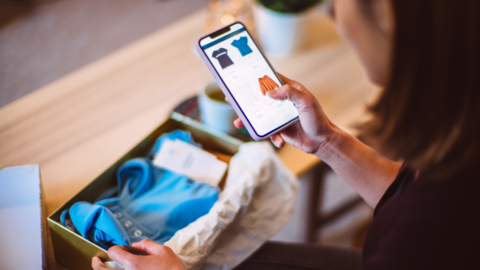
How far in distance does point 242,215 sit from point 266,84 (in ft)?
0.82

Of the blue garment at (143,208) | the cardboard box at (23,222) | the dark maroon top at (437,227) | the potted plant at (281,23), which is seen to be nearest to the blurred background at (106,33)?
the potted plant at (281,23)

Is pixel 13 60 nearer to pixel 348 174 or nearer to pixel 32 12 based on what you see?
pixel 32 12

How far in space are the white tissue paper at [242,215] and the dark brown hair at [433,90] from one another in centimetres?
23

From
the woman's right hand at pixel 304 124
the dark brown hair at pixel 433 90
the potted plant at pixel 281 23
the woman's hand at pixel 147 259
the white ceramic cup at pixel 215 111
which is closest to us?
the dark brown hair at pixel 433 90

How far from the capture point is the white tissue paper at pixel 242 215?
1.77ft

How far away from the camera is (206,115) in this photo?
748mm

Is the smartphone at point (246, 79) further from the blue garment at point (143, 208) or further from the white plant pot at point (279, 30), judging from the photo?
the white plant pot at point (279, 30)

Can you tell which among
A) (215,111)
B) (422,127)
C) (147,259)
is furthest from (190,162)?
(422,127)

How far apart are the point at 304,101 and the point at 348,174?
0.59 feet

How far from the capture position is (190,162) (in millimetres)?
673

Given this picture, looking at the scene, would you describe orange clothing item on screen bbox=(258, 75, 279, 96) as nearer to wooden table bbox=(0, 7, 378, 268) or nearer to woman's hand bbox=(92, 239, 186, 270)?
wooden table bbox=(0, 7, 378, 268)

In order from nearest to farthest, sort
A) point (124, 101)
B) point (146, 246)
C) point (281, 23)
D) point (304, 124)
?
point (146, 246) < point (304, 124) < point (124, 101) < point (281, 23)


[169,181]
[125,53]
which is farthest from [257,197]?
[125,53]

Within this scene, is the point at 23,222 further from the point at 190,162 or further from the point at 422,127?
the point at 422,127
